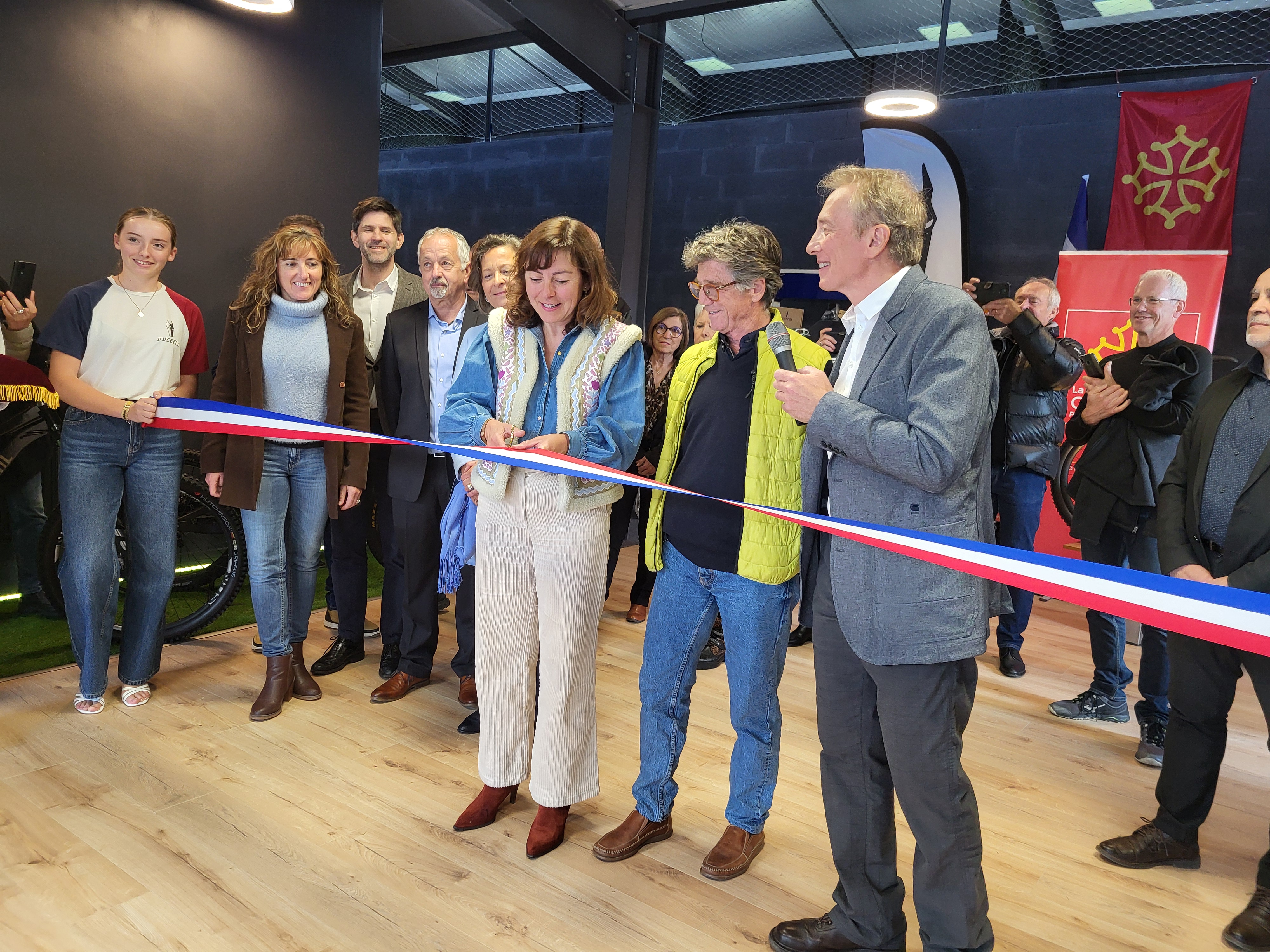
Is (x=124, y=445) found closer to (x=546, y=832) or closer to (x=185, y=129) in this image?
(x=546, y=832)

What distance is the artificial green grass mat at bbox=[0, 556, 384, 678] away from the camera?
324cm

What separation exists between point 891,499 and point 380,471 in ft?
7.69

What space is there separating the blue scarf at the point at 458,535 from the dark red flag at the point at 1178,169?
4.73 m

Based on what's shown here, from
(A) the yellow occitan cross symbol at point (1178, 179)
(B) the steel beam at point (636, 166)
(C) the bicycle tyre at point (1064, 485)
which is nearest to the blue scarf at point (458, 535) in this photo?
(B) the steel beam at point (636, 166)

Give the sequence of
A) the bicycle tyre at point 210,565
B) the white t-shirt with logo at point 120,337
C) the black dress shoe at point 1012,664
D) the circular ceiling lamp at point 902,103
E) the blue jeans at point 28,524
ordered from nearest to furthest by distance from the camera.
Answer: the white t-shirt with logo at point 120,337
the bicycle tyre at point 210,565
the blue jeans at point 28,524
the black dress shoe at point 1012,664
the circular ceiling lamp at point 902,103

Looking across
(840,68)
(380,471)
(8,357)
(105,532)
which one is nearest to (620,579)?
(380,471)

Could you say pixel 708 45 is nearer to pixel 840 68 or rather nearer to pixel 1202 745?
pixel 840 68

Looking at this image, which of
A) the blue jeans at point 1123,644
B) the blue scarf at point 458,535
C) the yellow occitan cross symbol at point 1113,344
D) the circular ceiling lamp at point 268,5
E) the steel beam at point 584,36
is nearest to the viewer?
the blue scarf at point 458,535

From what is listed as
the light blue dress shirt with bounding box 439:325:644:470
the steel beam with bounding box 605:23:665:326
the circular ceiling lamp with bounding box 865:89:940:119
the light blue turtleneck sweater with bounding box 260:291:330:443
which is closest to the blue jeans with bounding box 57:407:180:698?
the light blue turtleneck sweater with bounding box 260:291:330:443

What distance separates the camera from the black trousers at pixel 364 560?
11.1 feet

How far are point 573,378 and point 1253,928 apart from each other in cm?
203

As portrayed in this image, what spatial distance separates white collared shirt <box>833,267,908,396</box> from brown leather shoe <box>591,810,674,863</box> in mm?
1227

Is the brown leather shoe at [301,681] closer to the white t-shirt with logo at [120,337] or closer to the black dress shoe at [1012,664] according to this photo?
the white t-shirt with logo at [120,337]

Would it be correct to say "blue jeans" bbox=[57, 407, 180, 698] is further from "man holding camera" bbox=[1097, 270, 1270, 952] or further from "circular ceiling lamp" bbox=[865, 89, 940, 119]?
"circular ceiling lamp" bbox=[865, 89, 940, 119]
